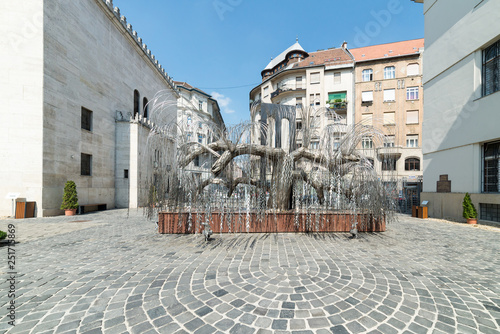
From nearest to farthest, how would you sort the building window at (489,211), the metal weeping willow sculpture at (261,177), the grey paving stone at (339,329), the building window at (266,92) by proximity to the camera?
1. the grey paving stone at (339,329)
2. the metal weeping willow sculpture at (261,177)
3. the building window at (489,211)
4. the building window at (266,92)

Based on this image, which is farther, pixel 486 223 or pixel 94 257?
pixel 486 223

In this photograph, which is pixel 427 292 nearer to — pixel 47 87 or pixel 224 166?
pixel 224 166

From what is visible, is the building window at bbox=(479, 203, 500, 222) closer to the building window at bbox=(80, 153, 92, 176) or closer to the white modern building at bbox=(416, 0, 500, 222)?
the white modern building at bbox=(416, 0, 500, 222)

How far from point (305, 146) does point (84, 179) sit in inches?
656

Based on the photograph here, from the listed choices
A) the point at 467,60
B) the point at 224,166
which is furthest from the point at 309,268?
the point at 467,60

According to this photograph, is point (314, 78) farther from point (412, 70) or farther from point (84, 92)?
point (84, 92)

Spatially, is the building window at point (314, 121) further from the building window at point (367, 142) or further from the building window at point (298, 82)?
the building window at point (298, 82)

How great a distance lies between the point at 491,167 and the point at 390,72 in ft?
78.1

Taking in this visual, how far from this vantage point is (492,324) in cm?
268

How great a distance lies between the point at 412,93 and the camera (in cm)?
2673

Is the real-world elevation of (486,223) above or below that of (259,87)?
below

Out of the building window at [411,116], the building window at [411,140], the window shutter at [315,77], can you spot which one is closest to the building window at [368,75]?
→ the window shutter at [315,77]

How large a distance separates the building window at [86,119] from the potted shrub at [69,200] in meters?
4.99

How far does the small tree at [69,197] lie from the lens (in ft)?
41.8
